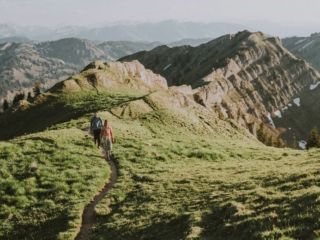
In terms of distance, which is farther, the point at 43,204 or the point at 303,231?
the point at 43,204

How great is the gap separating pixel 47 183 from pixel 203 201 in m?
12.3

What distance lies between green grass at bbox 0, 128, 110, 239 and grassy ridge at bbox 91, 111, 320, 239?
6.26ft

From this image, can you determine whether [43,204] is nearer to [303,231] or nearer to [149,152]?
[149,152]

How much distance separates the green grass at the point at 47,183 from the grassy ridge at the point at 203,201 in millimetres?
1907

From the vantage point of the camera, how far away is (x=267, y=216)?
1288cm

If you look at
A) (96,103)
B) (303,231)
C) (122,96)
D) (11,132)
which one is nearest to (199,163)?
(303,231)

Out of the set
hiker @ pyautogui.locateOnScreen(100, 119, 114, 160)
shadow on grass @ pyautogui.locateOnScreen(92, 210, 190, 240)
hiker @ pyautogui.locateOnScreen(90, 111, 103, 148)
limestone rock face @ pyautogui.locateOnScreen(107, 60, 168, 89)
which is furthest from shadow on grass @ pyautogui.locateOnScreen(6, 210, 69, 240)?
limestone rock face @ pyautogui.locateOnScreen(107, 60, 168, 89)

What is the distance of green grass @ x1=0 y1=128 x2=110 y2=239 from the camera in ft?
58.7

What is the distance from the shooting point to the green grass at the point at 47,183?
58.7 ft

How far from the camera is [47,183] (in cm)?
2225

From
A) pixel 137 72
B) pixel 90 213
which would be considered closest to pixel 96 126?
pixel 90 213

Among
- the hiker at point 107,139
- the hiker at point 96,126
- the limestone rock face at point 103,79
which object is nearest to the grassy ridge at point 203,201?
the hiker at point 107,139

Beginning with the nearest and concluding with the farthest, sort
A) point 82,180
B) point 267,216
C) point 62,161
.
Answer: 1. point 267,216
2. point 82,180
3. point 62,161

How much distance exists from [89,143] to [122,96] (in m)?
38.0
